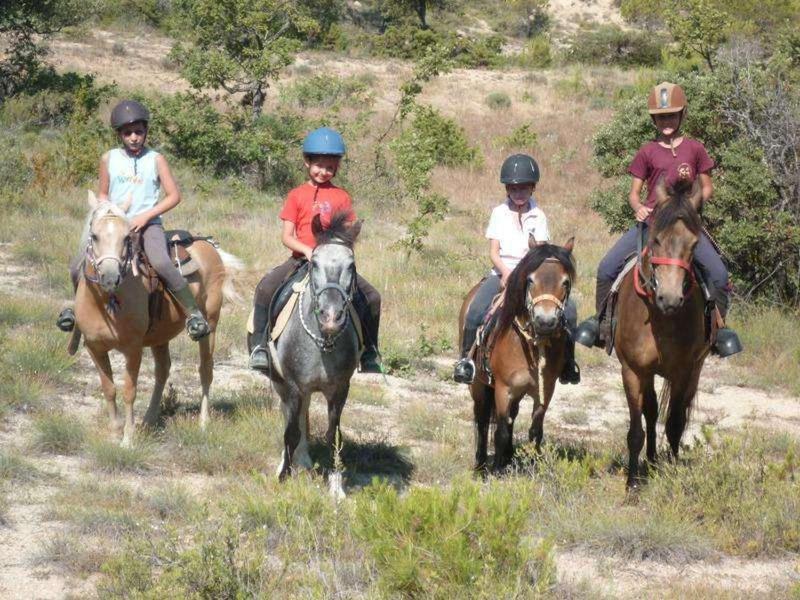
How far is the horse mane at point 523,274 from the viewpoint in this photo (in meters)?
7.34

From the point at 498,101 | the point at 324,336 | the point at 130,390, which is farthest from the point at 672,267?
the point at 498,101

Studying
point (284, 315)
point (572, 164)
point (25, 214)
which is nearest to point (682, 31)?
point (572, 164)

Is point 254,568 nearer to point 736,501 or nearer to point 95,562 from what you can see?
point 95,562

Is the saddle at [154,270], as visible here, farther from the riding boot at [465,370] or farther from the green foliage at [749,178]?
the green foliage at [749,178]

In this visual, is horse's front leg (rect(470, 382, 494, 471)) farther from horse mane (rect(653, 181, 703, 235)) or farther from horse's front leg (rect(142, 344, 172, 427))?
horse's front leg (rect(142, 344, 172, 427))

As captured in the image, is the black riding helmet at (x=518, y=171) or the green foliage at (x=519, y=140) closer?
the black riding helmet at (x=518, y=171)

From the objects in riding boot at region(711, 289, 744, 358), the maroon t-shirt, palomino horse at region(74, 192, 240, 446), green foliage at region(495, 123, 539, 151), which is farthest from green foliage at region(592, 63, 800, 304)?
green foliage at region(495, 123, 539, 151)

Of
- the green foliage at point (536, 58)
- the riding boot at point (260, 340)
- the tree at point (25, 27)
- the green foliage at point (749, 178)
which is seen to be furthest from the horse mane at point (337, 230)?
the green foliage at point (536, 58)

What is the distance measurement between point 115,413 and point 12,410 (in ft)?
3.68

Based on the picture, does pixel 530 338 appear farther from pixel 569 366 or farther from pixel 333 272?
pixel 333 272

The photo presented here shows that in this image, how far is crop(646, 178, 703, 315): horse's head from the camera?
22.9ft

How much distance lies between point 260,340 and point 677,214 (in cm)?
326

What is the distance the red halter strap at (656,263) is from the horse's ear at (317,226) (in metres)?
2.33

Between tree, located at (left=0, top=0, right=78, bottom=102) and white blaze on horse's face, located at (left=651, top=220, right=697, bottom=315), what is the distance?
2031 cm
